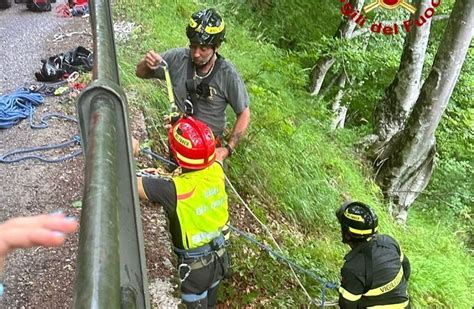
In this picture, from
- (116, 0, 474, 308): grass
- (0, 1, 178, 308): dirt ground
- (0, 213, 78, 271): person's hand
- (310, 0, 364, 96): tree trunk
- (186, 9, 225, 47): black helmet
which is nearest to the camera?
(0, 213, 78, 271): person's hand

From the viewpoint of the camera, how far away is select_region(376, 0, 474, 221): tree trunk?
7.73 metres

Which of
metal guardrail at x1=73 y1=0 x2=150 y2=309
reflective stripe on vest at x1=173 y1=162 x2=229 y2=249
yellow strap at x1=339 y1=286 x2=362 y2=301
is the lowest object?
yellow strap at x1=339 y1=286 x2=362 y2=301

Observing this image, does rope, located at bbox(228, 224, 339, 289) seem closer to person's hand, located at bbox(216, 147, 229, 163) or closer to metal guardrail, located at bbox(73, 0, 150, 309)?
person's hand, located at bbox(216, 147, 229, 163)

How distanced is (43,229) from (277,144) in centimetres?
618

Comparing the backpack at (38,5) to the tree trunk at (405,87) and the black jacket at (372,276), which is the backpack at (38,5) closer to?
the tree trunk at (405,87)

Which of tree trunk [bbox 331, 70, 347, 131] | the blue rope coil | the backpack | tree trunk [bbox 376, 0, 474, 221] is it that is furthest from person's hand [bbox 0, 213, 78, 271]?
tree trunk [bbox 331, 70, 347, 131]

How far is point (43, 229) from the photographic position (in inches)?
43.8

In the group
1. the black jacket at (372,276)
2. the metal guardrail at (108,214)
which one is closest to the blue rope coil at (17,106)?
the black jacket at (372,276)

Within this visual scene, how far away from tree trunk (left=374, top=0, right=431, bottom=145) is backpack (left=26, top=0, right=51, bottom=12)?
20.4ft

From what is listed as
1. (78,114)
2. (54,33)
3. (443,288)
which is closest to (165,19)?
(54,33)

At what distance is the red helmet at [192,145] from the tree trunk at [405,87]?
6560 millimetres

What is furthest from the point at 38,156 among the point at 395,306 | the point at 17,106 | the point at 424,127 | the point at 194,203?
Answer: the point at 424,127

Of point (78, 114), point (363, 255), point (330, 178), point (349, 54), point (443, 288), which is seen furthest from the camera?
point (349, 54)

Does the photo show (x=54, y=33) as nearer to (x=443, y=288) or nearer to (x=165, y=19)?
(x=165, y=19)
